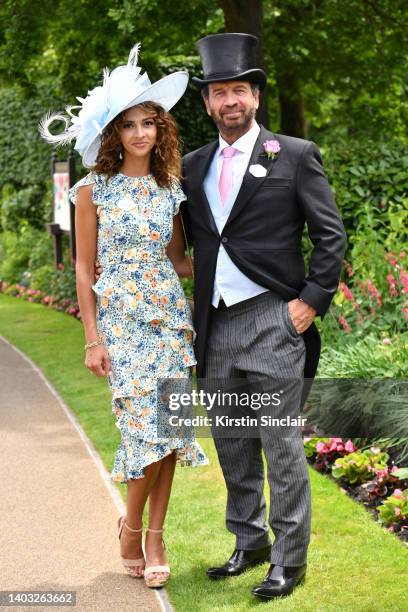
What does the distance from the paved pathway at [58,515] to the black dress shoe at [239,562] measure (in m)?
0.27

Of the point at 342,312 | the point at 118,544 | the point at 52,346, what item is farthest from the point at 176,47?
the point at 118,544

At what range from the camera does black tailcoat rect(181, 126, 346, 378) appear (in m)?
4.15

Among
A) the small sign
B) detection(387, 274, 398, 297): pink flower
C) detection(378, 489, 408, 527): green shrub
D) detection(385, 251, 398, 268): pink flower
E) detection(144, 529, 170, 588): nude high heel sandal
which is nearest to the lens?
detection(144, 529, 170, 588): nude high heel sandal

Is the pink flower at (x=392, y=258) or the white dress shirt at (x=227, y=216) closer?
the white dress shirt at (x=227, y=216)

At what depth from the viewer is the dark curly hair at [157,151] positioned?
14.2ft

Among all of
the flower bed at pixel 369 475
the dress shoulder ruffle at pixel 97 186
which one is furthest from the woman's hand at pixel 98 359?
the flower bed at pixel 369 475

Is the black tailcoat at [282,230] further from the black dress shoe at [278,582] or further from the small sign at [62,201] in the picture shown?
the small sign at [62,201]

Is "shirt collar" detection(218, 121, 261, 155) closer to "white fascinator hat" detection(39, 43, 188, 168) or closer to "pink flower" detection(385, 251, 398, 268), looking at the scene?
"white fascinator hat" detection(39, 43, 188, 168)

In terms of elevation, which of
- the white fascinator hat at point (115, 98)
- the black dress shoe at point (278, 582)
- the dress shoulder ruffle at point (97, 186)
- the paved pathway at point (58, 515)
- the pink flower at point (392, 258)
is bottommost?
the paved pathway at point (58, 515)

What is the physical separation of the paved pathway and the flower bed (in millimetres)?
1228

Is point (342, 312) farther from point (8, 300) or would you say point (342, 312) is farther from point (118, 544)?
point (8, 300)

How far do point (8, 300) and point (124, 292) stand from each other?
1224cm

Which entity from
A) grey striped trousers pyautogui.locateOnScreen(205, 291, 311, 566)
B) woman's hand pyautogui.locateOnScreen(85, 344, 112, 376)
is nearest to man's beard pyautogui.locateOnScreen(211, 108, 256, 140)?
grey striped trousers pyautogui.locateOnScreen(205, 291, 311, 566)

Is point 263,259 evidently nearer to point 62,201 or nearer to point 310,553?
point 310,553
